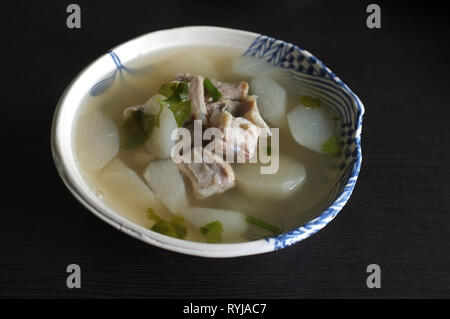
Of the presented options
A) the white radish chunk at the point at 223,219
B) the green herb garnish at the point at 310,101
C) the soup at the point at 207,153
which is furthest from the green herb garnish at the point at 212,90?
the white radish chunk at the point at 223,219

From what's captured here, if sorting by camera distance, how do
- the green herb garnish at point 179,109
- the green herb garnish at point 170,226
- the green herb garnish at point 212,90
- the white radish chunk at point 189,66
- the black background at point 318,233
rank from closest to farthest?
the green herb garnish at point 170,226 < the black background at point 318,233 < the green herb garnish at point 179,109 < the green herb garnish at point 212,90 < the white radish chunk at point 189,66

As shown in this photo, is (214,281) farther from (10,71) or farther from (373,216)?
(10,71)

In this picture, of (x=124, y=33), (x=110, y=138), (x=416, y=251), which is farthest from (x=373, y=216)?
(x=124, y=33)

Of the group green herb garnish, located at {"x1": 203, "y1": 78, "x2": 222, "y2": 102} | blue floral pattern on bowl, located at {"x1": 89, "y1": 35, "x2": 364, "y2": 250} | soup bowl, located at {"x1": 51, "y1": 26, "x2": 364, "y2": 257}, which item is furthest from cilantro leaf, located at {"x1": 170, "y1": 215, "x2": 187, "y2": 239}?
green herb garnish, located at {"x1": 203, "y1": 78, "x2": 222, "y2": 102}

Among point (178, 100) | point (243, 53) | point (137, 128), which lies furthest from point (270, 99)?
point (137, 128)

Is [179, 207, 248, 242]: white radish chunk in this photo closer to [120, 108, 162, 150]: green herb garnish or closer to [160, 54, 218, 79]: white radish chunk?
[120, 108, 162, 150]: green herb garnish

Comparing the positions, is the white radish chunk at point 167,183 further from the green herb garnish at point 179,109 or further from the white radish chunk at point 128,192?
the green herb garnish at point 179,109
